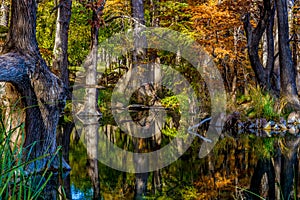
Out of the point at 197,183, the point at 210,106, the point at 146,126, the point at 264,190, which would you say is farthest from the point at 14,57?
the point at 210,106

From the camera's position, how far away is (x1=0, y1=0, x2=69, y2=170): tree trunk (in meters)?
3.68

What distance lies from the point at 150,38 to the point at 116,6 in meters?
2.88

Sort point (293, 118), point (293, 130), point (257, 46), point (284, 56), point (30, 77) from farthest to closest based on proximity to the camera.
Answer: point (284, 56)
point (257, 46)
point (293, 118)
point (293, 130)
point (30, 77)

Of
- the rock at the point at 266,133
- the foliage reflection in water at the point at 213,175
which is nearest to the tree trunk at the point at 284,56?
the rock at the point at 266,133

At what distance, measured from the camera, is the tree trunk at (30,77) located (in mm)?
3682

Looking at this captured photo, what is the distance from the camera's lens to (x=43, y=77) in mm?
3863

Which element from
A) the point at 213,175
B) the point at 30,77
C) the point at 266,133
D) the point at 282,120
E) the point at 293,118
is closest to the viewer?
the point at 30,77

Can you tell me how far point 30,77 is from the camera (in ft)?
12.4

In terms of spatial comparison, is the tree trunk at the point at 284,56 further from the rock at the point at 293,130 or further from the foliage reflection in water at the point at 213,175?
the foliage reflection in water at the point at 213,175

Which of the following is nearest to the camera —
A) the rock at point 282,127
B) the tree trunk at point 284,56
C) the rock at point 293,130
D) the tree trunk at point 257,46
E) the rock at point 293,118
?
the rock at point 293,130

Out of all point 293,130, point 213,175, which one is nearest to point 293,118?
point 293,130

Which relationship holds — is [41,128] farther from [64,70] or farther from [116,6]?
[116,6]

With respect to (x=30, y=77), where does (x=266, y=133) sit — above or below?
below

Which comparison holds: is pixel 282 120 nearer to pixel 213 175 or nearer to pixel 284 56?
→ pixel 284 56
